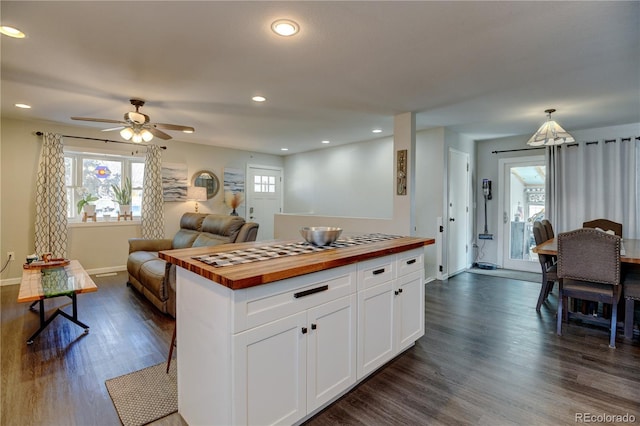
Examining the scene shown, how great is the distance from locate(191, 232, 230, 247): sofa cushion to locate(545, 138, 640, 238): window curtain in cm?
503

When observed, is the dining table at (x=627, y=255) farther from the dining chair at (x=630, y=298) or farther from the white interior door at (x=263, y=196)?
the white interior door at (x=263, y=196)

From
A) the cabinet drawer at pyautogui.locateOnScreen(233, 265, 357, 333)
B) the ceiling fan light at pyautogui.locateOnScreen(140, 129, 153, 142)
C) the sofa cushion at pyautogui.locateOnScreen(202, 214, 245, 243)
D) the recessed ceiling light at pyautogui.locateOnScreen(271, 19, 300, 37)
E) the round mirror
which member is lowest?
the cabinet drawer at pyautogui.locateOnScreen(233, 265, 357, 333)

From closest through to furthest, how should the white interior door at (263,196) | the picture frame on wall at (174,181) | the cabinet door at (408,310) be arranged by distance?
the cabinet door at (408,310) < the picture frame on wall at (174,181) < the white interior door at (263,196)

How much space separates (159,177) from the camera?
5.58 meters

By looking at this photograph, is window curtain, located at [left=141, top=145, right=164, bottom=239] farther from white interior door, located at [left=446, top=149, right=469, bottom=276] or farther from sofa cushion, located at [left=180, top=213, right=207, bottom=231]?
white interior door, located at [left=446, top=149, right=469, bottom=276]

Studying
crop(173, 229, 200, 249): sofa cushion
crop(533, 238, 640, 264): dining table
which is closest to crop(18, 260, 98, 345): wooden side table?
crop(173, 229, 200, 249): sofa cushion

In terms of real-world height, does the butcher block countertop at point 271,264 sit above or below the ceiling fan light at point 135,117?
below

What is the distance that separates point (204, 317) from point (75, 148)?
4846 mm

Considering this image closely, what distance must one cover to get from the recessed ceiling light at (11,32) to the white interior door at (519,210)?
6.33m

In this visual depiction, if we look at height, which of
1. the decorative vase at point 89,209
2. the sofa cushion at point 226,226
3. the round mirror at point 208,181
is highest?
the round mirror at point 208,181

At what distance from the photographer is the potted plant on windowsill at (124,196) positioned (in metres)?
5.34

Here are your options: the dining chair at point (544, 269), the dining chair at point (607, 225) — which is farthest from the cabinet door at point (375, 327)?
the dining chair at point (607, 225)

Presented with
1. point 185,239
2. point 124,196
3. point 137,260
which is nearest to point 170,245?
point 185,239

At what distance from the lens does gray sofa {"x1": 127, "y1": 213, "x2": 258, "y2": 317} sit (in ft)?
10.5
